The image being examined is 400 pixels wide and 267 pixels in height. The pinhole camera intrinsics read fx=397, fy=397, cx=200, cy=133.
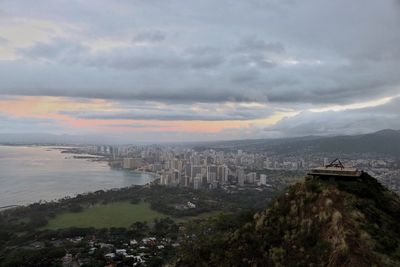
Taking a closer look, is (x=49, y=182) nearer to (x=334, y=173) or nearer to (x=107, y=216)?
(x=107, y=216)

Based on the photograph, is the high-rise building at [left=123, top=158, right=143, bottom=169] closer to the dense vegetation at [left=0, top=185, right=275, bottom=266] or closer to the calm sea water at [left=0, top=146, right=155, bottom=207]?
the calm sea water at [left=0, top=146, right=155, bottom=207]

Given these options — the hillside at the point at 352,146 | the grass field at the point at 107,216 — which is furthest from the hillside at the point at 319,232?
the hillside at the point at 352,146

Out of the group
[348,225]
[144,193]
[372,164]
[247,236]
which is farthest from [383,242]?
[372,164]

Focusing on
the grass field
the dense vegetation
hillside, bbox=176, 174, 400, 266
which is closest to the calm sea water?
the dense vegetation

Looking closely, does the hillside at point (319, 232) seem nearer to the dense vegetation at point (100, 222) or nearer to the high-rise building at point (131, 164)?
the dense vegetation at point (100, 222)

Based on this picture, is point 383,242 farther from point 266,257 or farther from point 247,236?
point 247,236

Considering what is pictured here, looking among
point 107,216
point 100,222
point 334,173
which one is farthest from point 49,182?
point 334,173
